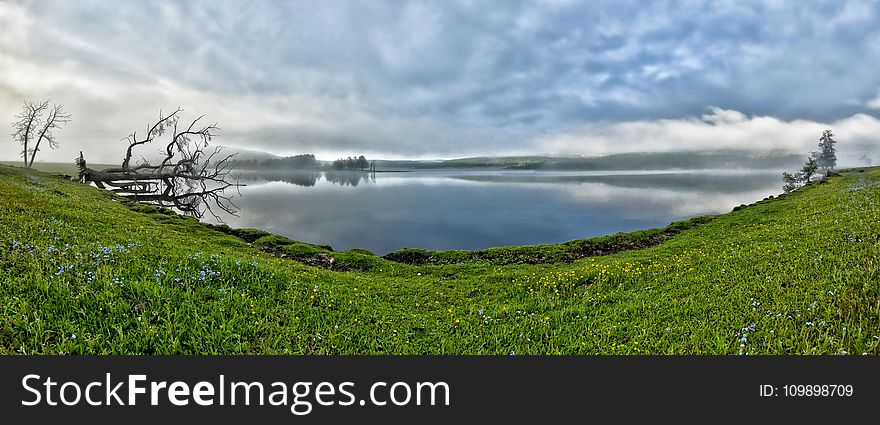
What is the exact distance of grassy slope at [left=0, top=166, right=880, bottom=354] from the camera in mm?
5637

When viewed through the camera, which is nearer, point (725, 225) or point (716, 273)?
point (716, 273)

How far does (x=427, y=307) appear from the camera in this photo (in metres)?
10.8

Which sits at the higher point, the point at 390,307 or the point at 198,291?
the point at 198,291

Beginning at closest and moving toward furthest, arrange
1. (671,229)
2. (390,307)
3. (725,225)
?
(390,307) < (725,225) < (671,229)

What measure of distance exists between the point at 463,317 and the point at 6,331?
27.0ft

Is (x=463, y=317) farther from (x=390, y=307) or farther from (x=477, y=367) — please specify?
(x=477, y=367)

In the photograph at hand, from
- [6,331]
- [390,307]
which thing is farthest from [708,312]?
[6,331]

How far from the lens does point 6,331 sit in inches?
205

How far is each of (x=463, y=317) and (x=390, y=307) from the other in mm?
2402

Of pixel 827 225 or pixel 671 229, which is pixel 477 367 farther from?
pixel 671 229

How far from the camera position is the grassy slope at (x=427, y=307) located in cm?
564

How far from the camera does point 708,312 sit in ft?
24.4

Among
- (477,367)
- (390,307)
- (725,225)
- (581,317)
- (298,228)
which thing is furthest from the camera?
(298,228)

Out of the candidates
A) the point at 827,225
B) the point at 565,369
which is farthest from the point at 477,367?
the point at 827,225
